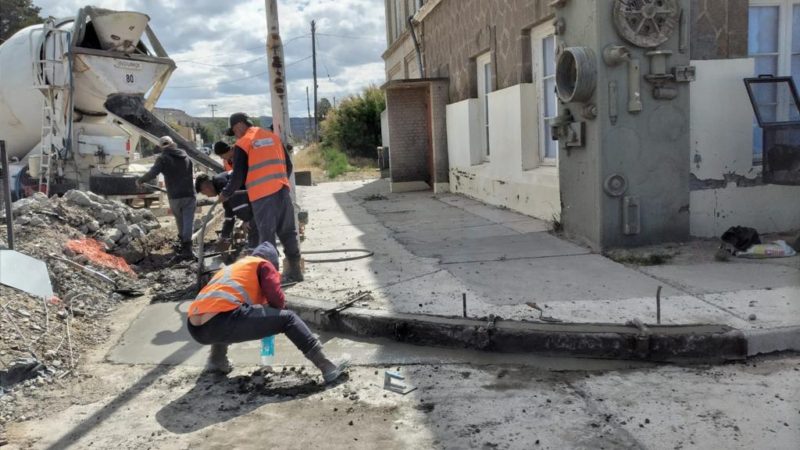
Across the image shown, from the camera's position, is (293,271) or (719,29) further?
(719,29)

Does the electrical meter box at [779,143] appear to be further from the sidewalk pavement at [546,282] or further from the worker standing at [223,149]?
the worker standing at [223,149]

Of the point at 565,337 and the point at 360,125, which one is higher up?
the point at 360,125

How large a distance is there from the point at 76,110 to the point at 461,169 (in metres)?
7.75

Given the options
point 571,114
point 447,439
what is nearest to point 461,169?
point 571,114

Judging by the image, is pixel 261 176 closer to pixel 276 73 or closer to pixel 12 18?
pixel 276 73

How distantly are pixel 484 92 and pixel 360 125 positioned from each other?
21.5 meters

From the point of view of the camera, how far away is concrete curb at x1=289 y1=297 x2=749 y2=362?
4.35 meters

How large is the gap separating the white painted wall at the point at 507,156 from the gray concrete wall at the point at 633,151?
5.67 ft

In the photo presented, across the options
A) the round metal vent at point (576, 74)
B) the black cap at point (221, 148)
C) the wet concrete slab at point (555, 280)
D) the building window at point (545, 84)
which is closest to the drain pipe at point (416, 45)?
the building window at point (545, 84)

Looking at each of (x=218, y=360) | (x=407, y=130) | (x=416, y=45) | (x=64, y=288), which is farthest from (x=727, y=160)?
(x=416, y=45)

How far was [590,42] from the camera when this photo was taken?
22.6ft

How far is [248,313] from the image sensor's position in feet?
13.8

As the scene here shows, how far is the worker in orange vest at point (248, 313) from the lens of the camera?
4.17 meters

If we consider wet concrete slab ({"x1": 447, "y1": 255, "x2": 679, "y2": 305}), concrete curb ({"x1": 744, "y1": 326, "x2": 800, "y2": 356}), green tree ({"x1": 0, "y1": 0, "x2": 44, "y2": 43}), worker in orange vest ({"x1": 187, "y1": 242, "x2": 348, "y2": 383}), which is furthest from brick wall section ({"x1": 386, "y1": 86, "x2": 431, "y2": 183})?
green tree ({"x1": 0, "y1": 0, "x2": 44, "y2": 43})
